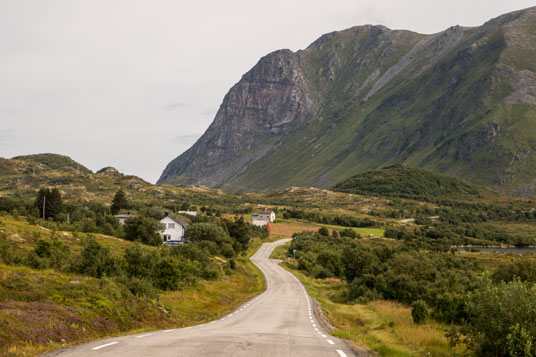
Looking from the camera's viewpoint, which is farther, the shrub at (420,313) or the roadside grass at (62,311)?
the shrub at (420,313)

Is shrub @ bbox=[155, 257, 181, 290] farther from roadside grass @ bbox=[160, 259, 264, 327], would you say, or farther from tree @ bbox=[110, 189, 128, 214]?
tree @ bbox=[110, 189, 128, 214]

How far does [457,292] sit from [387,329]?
8.56 meters

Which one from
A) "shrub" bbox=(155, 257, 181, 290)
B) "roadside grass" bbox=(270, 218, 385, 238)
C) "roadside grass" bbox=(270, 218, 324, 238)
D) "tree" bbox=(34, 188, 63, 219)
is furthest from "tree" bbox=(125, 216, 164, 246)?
"roadside grass" bbox=(270, 218, 385, 238)

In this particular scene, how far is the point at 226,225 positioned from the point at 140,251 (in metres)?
73.6

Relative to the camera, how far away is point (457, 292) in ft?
106

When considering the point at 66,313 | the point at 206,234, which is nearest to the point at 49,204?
the point at 206,234

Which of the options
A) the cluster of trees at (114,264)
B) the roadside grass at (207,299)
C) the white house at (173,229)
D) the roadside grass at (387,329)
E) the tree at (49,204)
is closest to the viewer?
the roadside grass at (387,329)

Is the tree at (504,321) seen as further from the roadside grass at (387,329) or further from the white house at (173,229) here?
the white house at (173,229)

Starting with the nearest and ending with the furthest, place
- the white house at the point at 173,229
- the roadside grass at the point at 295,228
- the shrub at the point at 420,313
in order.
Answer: the shrub at the point at 420,313, the white house at the point at 173,229, the roadside grass at the point at 295,228

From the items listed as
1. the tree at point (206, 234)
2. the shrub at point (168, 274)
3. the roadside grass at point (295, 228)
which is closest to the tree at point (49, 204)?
the tree at point (206, 234)

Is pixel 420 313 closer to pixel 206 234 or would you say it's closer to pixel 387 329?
pixel 387 329

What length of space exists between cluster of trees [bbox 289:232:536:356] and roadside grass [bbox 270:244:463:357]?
1230mm

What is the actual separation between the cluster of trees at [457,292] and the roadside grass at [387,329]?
123 centimetres

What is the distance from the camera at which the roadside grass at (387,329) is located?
704 inches
